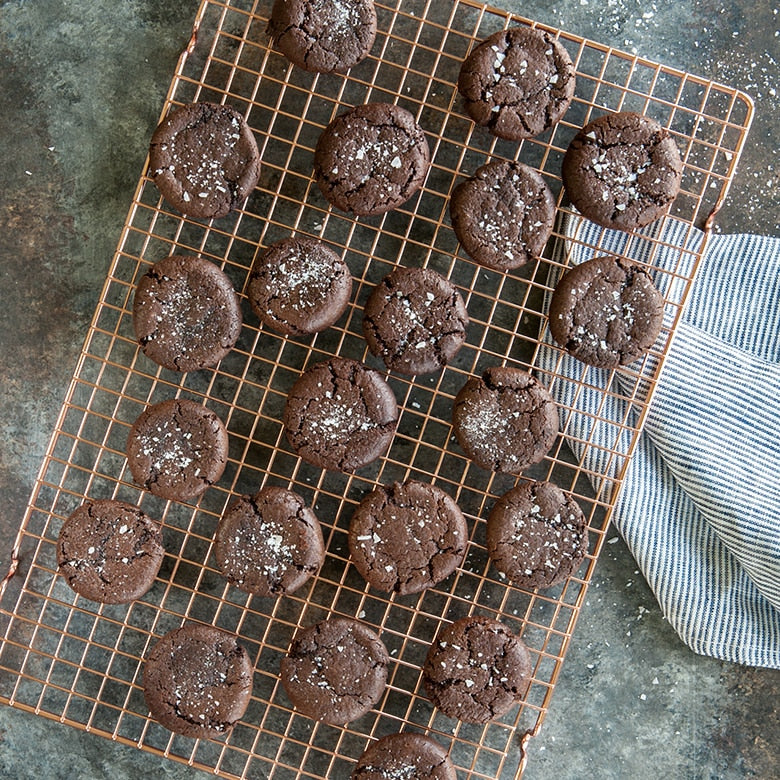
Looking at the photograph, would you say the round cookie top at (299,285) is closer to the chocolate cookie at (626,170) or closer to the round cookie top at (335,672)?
the chocolate cookie at (626,170)

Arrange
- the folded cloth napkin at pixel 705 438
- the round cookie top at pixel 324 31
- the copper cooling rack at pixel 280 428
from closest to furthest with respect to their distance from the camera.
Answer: the round cookie top at pixel 324 31 < the folded cloth napkin at pixel 705 438 < the copper cooling rack at pixel 280 428

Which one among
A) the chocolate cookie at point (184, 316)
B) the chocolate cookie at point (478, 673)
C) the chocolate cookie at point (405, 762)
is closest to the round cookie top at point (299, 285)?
the chocolate cookie at point (184, 316)

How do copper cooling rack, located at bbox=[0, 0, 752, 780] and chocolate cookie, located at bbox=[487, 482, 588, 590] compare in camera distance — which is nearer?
chocolate cookie, located at bbox=[487, 482, 588, 590]

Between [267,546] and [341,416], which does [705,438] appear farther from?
[267,546]

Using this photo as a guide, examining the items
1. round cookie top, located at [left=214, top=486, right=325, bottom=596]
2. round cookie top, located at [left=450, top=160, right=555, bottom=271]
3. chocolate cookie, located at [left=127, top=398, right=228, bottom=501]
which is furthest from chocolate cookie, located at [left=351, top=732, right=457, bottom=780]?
round cookie top, located at [left=450, top=160, right=555, bottom=271]

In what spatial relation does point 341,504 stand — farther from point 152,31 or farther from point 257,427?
point 152,31

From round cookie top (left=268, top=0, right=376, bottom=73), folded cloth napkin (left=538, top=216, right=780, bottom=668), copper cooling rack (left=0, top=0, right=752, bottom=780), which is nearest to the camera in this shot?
round cookie top (left=268, top=0, right=376, bottom=73)

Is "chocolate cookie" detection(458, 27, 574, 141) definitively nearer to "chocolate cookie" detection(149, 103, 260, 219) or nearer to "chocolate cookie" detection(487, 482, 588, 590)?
"chocolate cookie" detection(149, 103, 260, 219)
